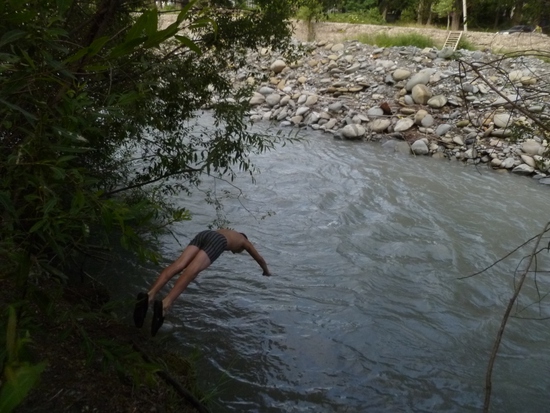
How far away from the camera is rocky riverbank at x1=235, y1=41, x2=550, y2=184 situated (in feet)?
47.0

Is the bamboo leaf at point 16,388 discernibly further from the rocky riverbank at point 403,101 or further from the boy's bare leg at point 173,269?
the rocky riverbank at point 403,101

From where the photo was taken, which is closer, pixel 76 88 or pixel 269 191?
pixel 76 88

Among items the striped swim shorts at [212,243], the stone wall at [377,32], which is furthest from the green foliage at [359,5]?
the striped swim shorts at [212,243]

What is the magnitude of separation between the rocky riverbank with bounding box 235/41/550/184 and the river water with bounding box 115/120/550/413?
10.4ft

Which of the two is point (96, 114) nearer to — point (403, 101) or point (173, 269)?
point (173, 269)

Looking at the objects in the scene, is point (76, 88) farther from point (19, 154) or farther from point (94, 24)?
point (94, 24)

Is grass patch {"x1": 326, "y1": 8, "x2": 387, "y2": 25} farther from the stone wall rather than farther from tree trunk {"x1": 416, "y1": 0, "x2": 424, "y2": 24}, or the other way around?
tree trunk {"x1": 416, "y1": 0, "x2": 424, "y2": 24}

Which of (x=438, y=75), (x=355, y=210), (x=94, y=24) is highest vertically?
(x=94, y=24)

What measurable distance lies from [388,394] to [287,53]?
3943 millimetres

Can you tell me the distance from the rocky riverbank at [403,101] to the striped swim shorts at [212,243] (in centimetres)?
826

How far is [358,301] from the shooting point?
6.57m

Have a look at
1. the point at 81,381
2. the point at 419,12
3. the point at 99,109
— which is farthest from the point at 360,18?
the point at 99,109

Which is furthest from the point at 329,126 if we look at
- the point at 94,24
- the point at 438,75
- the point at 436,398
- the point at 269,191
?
the point at 94,24

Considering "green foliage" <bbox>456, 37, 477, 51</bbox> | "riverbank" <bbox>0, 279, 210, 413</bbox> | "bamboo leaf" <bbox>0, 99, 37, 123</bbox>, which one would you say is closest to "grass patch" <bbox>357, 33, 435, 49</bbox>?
"green foliage" <bbox>456, 37, 477, 51</bbox>
